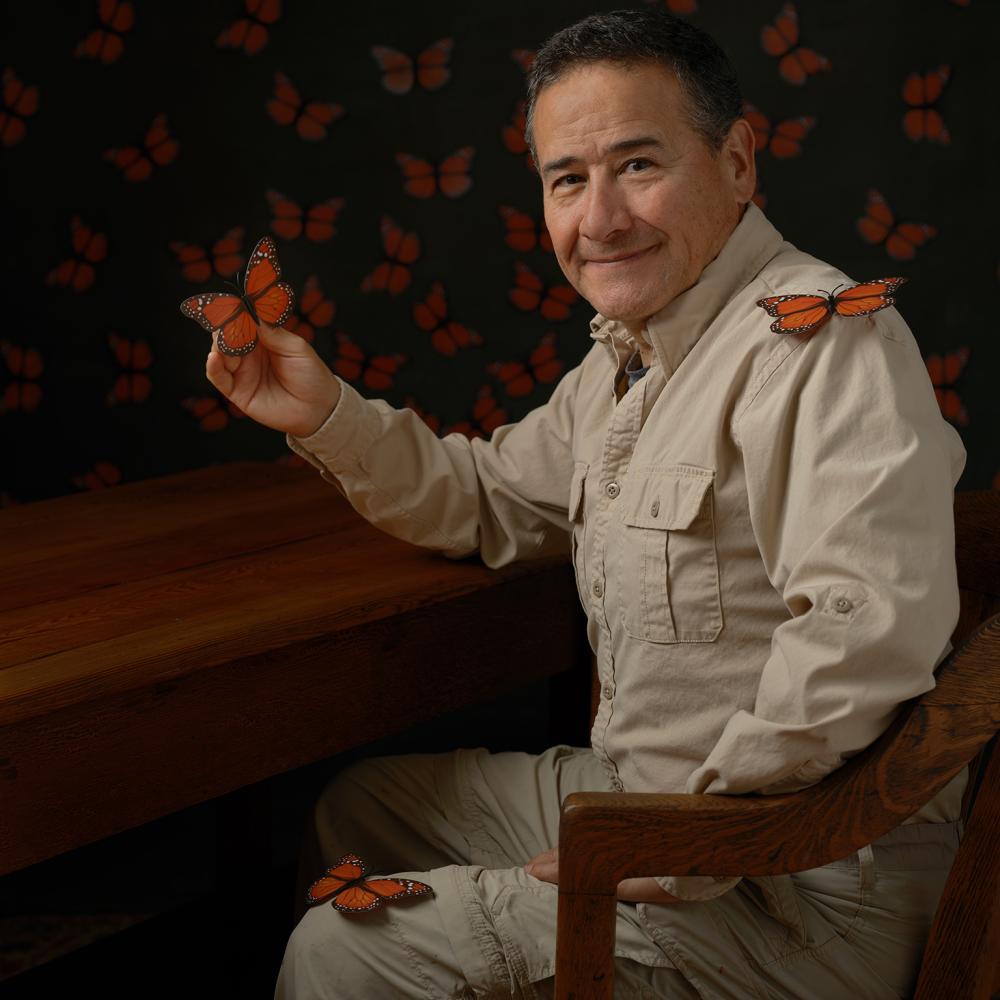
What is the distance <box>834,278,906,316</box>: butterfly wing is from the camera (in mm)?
1493

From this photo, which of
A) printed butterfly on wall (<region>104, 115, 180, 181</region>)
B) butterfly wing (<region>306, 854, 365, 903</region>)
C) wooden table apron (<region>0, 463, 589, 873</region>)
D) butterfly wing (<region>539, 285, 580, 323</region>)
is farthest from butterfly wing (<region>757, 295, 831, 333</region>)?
printed butterfly on wall (<region>104, 115, 180, 181</region>)

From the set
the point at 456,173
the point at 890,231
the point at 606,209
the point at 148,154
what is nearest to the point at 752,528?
the point at 606,209

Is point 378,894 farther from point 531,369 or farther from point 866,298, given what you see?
point 531,369

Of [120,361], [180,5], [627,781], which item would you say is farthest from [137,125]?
[627,781]

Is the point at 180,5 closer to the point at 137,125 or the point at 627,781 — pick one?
the point at 137,125

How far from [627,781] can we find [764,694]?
0.37m

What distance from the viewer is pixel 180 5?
12.1ft

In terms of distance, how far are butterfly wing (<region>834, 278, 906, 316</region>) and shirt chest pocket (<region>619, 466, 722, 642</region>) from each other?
23cm

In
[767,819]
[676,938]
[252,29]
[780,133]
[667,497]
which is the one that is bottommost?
[676,938]

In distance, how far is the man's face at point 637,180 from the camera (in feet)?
5.46

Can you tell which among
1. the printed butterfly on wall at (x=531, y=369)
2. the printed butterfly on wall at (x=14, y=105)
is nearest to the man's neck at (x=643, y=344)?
the printed butterfly on wall at (x=531, y=369)

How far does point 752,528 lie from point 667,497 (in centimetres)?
11

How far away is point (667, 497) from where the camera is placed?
1620mm

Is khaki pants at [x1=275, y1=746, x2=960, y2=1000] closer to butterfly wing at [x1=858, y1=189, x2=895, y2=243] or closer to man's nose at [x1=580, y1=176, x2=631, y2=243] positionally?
man's nose at [x1=580, y1=176, x2=631, y2=243]
